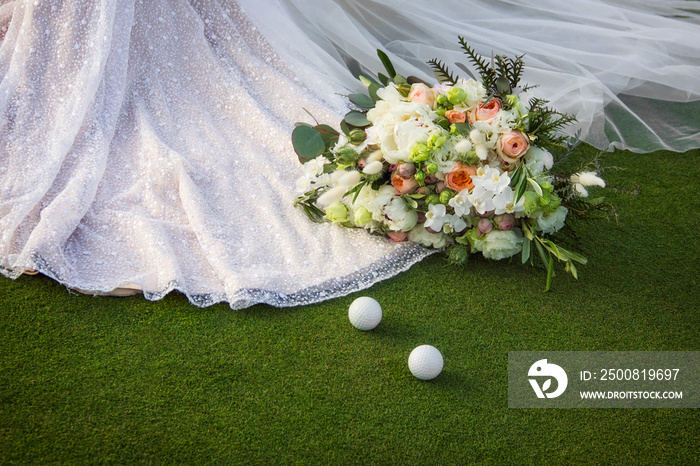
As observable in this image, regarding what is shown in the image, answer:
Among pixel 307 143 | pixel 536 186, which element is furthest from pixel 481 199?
pixel 307 143

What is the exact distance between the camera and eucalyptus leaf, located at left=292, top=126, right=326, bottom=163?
1971 mm

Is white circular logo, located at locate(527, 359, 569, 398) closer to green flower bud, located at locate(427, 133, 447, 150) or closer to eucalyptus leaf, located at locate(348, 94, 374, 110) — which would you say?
green flower bud, located at locate(427, 133, 447, 150)

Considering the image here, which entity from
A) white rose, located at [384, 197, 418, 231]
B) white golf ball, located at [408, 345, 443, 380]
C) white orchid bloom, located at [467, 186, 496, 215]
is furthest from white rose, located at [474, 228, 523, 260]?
white golf ball, located at [408, 345, 443, 380]

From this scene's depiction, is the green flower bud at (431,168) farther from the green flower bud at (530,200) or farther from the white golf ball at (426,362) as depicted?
the white golf ball at (426,362)

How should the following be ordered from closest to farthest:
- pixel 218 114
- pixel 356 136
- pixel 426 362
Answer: pixel 426 362, pixel 356 136, pixel 218 114

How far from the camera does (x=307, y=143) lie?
1.97m

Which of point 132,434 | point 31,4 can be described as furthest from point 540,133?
point 31,4

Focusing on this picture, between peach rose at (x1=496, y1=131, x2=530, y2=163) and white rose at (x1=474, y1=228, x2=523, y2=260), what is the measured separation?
23 cm

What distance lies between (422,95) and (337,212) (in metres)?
0.47

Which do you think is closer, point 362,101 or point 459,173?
point 459,173

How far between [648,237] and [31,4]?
2.39 meters

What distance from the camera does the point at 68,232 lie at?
1712mm

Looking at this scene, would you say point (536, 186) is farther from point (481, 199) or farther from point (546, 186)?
point (481, 199)

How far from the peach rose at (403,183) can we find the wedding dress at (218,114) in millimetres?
240
